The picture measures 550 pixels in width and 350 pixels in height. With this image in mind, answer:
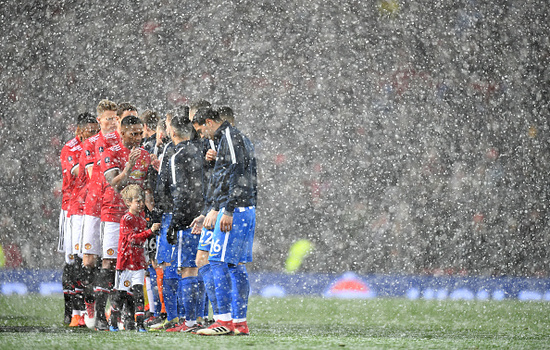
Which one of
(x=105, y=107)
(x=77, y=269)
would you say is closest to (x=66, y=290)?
(x=77, y=269)

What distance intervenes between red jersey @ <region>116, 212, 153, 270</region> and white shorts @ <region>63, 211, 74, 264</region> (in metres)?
0.66

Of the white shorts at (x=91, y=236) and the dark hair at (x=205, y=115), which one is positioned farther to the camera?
the white shorts at (x=91, y=236)

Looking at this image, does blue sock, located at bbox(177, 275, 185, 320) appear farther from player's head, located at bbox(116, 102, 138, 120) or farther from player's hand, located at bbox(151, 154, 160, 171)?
player's head, located at bbox(116, 102, 138, 120)

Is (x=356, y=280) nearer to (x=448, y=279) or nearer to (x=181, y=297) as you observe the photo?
(x=448, y=279)

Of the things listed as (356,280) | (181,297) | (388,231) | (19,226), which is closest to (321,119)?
(388,231)

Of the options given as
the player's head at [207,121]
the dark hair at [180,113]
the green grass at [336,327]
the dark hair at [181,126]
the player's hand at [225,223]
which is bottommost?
the green grass at [336,327]

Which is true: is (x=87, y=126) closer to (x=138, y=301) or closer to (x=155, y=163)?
(x=155, y=163)

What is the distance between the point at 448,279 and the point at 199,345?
26.5 feet

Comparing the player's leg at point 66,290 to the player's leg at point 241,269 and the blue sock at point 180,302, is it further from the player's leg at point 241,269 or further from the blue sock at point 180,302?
the player's leg at point 241,269

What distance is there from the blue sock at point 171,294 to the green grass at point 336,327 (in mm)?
458

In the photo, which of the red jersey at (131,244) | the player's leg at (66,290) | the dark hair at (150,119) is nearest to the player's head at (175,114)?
the red jersey at (131,244)

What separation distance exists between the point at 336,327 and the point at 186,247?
1414 mm

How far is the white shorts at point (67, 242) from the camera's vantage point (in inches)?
184

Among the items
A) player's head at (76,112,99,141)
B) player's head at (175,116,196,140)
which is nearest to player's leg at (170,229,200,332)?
player's head at (175,116,196,140)
